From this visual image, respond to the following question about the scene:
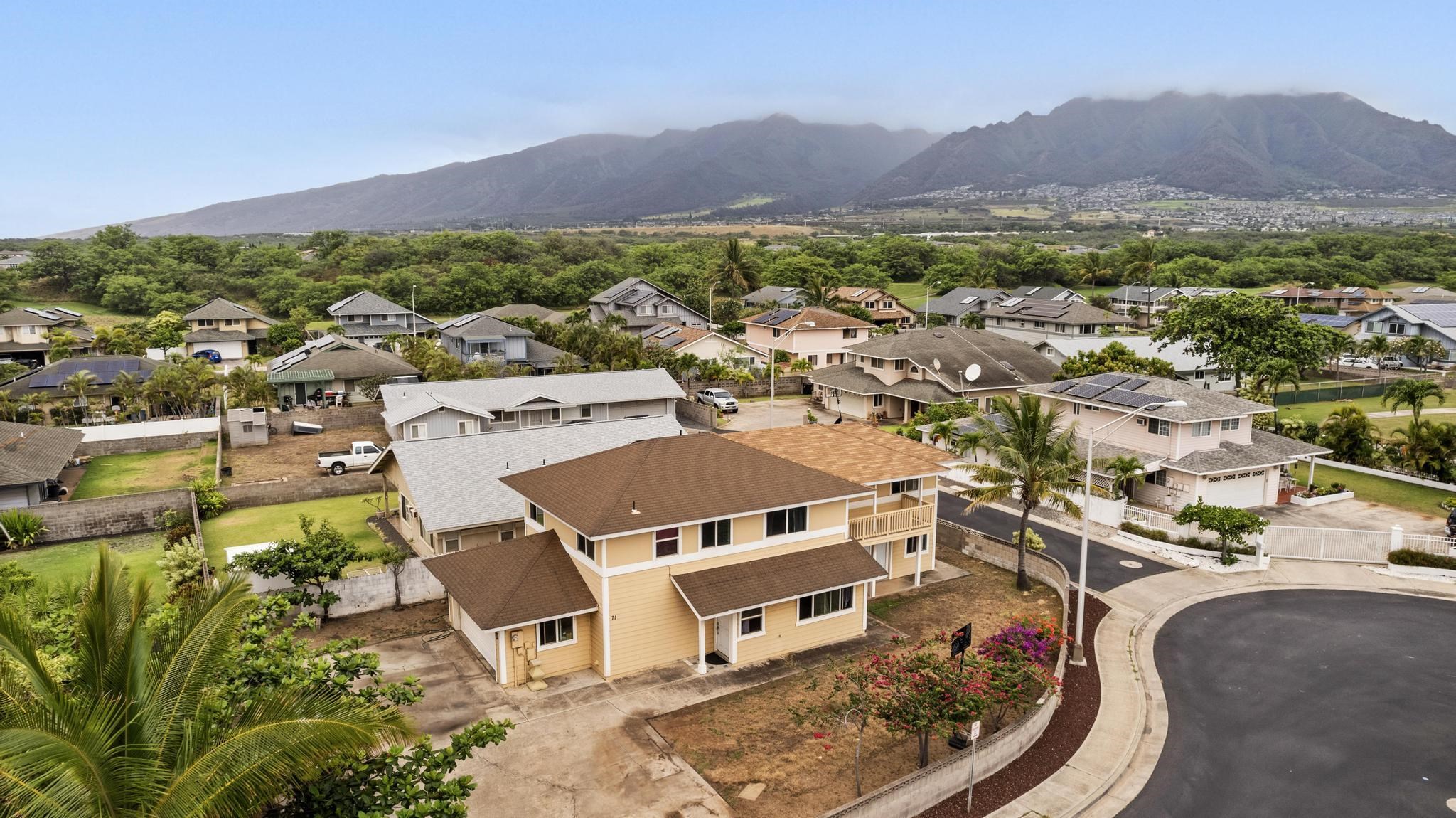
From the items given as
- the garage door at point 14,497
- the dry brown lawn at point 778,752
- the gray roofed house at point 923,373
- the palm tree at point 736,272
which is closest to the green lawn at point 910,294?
the palm tree at point 736,272

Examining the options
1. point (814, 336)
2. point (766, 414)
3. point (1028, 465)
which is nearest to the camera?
point (1028, 465)

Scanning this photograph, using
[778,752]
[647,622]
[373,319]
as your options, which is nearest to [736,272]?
[373,319]

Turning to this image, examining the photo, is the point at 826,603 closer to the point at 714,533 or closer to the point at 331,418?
the point at 714,533

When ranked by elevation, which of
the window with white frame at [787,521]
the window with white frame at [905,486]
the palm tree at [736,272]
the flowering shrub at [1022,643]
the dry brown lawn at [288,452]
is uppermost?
the palm tree at [736,272]

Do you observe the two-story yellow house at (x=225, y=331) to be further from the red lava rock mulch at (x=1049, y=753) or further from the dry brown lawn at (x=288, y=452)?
the red lava rock mulch at (x=1049, y=753)

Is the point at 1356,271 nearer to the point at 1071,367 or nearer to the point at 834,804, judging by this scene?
the point at 1071,367

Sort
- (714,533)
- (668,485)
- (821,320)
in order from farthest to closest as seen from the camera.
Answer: (821,320) < (668,485) < (714,533)

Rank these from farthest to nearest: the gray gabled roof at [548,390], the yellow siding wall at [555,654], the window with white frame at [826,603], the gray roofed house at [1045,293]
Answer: the gray roofed house at [1045,293], the gray gabled roof at [548,390], the window with white frame at [826,603], the yellow siding wall at [555,654]
